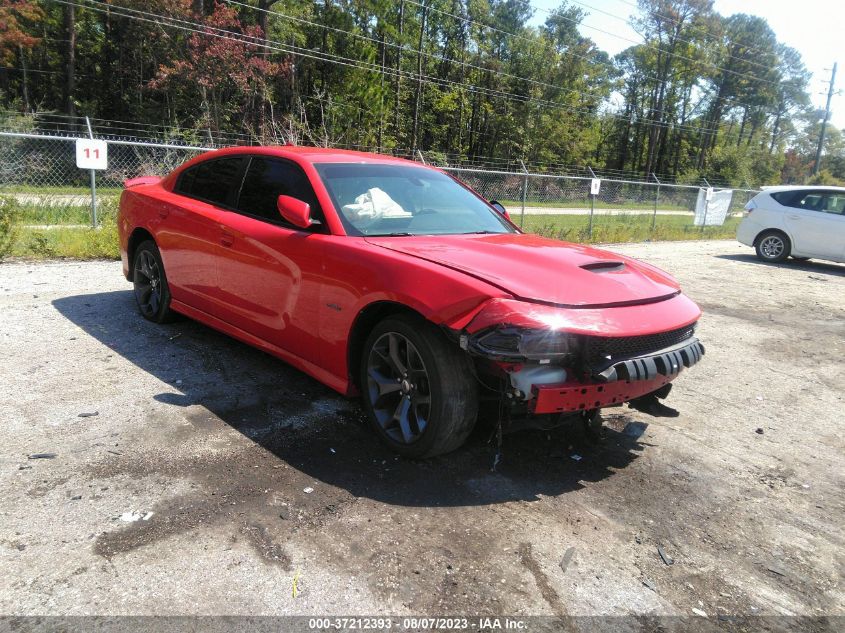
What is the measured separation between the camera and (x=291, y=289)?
3.65 m

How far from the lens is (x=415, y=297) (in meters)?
2.89

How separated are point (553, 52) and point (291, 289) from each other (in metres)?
53.4

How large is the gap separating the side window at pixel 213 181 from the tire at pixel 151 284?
Answer: 64cm

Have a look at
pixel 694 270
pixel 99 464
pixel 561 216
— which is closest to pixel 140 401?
pixel 99 464

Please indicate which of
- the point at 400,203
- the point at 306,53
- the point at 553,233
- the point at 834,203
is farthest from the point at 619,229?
the point at 306,53

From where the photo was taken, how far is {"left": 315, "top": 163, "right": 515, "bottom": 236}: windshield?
3.67 meters

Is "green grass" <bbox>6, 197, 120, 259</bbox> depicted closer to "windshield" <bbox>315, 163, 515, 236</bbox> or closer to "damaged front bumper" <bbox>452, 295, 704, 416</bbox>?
"windshield" <bbox>315, 163, 515, 236</bbox>

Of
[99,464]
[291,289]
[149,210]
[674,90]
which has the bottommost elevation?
[99,464]

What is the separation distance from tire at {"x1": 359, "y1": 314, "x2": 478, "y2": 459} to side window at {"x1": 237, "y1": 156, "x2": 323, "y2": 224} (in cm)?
99

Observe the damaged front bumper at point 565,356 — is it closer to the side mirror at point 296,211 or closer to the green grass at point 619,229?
the side mirror at point 296,211

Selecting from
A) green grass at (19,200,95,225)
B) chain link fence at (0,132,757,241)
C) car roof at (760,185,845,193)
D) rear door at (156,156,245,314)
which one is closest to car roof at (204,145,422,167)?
rear door at (156,156,245,314)

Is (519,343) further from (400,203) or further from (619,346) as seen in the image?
(400,203)

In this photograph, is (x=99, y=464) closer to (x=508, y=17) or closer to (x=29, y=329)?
(x=29, y=329)

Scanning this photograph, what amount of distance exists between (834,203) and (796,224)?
2.50 feet
